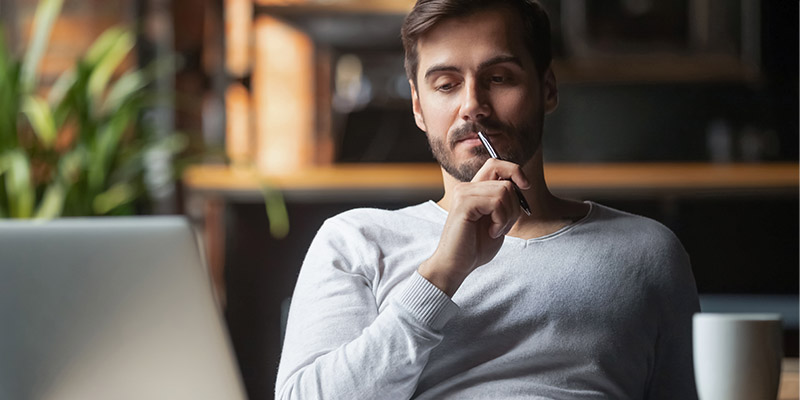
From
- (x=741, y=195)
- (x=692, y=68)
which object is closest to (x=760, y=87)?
(x=692, y=68)

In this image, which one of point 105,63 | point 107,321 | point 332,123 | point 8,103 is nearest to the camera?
point 107,321

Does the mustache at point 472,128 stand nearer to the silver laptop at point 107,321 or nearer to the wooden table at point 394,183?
the silver laptop at point 107,321

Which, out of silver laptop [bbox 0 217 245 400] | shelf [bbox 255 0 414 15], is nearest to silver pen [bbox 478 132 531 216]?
silver laptop [bbox 0 217 245 400]

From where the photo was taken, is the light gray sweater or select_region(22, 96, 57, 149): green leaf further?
select_region(22, 96, 57, 149): green leaf

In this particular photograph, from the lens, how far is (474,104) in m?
0.66

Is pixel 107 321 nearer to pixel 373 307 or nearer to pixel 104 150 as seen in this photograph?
pixel 373 307

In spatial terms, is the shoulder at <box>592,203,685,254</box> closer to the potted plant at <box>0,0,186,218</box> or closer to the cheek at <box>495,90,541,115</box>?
the cheek at <box>495,90,541,115</box>

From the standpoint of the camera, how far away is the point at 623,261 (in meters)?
0.68

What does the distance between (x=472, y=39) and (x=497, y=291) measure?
18 centimetres

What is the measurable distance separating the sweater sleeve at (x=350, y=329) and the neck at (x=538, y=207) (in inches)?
3.2

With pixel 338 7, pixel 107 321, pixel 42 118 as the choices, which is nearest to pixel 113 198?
pixel 42 118

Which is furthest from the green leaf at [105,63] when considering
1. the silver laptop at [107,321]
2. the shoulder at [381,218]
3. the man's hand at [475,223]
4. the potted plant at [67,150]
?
the man's hand at [475,223]

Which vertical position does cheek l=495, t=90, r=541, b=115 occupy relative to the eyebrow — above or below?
below

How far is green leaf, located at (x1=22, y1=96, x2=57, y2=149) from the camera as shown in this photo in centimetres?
175
